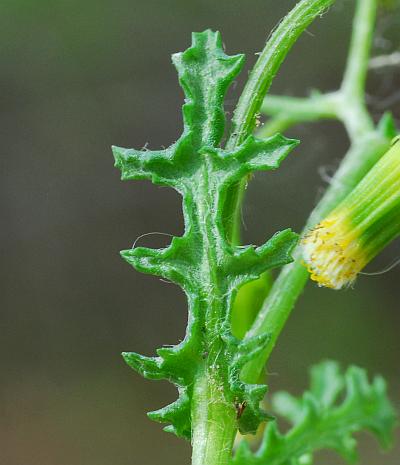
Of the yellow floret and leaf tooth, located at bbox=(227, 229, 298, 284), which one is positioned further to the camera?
the yellow floret

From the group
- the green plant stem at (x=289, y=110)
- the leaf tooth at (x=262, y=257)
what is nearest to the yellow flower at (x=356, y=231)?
the leaf tooth at (x=262, y=257)

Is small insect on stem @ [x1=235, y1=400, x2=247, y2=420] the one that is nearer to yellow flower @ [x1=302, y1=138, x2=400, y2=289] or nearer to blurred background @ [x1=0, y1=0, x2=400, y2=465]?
yellow flower @ [x1=302, y1=138, x2=400, y2=289]

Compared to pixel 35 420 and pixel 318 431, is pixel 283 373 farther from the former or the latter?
pixel 318 431

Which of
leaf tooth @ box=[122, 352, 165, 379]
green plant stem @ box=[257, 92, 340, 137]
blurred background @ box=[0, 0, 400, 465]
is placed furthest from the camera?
blurred background @ box=[0, 0, 400, 465]

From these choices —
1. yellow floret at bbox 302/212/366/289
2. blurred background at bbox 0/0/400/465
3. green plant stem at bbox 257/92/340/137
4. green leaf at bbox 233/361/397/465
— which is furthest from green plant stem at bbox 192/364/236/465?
blurred background at bbox 0/0/400/465

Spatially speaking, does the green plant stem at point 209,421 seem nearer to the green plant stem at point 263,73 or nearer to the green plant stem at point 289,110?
the green plant stem at point 263,73
